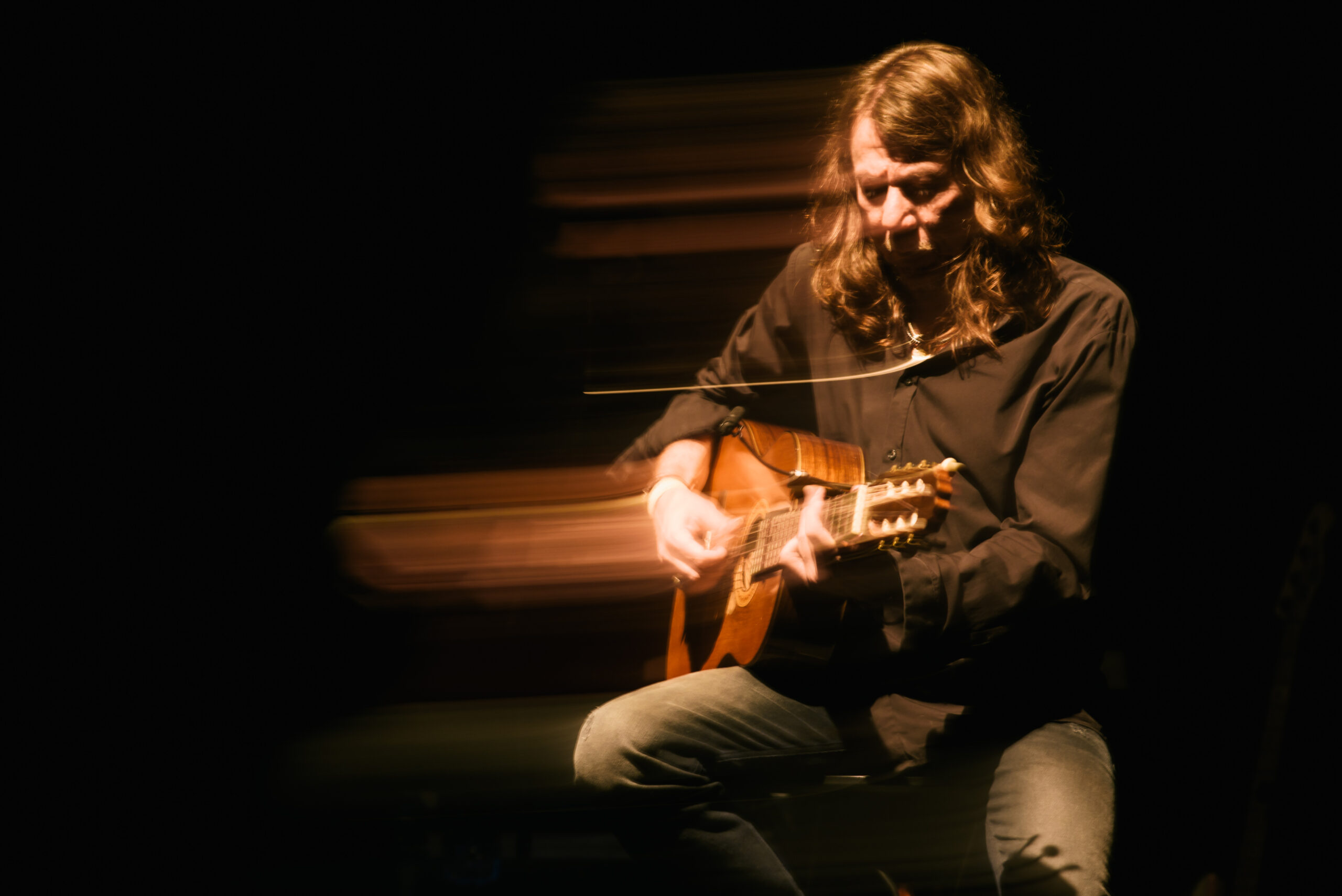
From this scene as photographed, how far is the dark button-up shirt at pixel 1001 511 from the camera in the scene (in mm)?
1292

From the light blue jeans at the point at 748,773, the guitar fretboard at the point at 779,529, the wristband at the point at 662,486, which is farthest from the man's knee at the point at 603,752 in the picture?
the wristband at the point at 662,486

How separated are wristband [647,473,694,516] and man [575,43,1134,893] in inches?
3.9

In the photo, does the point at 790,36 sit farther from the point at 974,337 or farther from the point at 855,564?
the point at 855,564

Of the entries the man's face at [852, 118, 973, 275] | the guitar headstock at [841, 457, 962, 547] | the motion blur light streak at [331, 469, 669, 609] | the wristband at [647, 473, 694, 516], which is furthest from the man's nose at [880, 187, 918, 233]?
the motion blur light streak at [331, 469, 669, 609]

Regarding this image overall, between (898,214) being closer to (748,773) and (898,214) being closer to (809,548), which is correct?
(809,548)

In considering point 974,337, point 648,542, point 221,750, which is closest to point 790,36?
point 974,337

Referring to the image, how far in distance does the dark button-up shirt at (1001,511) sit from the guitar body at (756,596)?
10 cm

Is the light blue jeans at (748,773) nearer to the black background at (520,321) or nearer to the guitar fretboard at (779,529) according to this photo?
the guitar fretboard at (779,529)

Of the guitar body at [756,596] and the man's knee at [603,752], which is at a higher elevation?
the guitar body at [756,596]

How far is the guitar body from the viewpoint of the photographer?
4.76 ft

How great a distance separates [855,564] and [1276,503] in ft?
3.97

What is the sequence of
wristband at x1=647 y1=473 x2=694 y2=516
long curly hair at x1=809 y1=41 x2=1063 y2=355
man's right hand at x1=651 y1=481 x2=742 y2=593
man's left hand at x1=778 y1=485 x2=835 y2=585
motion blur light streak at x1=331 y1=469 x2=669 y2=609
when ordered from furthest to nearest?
motion blur light streak at x1=331 y1=469 x2=669 y2=609
wristband at x1=647 y1=473 x2=694 y2=516
man's right hand at x1=651 y1=481 x2=742 y2=593
long curly hair at x1=809 y1=41 x2=1063 y2=355
man's left hand at x1=778 y1=485 x2=835 y2=585

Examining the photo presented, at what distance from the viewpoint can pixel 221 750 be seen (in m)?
2.36

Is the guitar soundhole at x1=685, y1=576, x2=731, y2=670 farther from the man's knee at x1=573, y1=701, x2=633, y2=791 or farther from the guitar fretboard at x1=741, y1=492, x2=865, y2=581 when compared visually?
the man's knee at x1=573, y1=701, x2=633, y2=791
